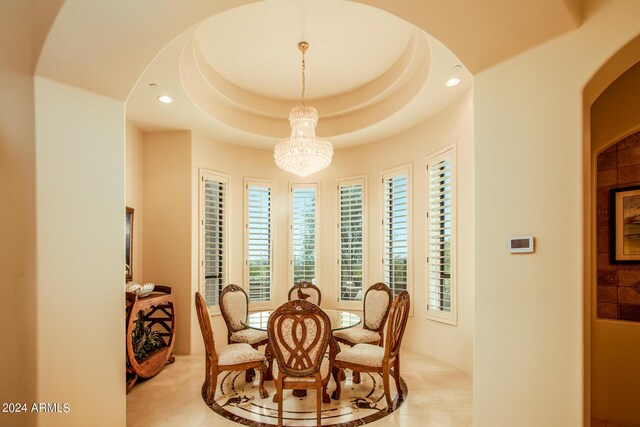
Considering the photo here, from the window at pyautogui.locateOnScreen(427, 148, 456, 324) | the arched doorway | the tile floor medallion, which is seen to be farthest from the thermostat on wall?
the window at pyautogui.locateOnScreen(427, 148, 456, 324)

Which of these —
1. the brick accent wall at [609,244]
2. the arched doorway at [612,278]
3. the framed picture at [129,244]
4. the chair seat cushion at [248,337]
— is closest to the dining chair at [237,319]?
the chair seat cushion at [248,337]

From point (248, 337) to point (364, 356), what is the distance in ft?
4.41

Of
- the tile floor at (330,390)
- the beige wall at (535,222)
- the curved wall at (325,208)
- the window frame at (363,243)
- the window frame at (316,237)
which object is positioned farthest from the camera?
the window frame at (316,237)

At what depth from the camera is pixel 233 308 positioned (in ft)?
13.0

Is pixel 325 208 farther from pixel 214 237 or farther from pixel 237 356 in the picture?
pixel 237 356

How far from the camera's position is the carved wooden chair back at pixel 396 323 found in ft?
10.00

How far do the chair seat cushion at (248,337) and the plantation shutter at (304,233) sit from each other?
5.85ft

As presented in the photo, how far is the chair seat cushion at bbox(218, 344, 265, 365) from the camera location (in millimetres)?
3148

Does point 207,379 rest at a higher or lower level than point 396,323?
lower

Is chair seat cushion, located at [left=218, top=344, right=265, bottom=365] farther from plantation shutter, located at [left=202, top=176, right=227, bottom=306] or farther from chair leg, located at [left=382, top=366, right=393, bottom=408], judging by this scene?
plantation shutter, located at [left=202, top=176, right=227, bottom=306]

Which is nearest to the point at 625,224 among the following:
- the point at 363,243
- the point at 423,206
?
the point at 423,206

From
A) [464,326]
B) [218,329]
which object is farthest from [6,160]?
[464,326]

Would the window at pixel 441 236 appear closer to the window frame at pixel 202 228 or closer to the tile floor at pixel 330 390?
the tile floor at pixel 330 390

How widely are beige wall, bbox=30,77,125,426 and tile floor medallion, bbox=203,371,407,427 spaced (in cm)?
106
